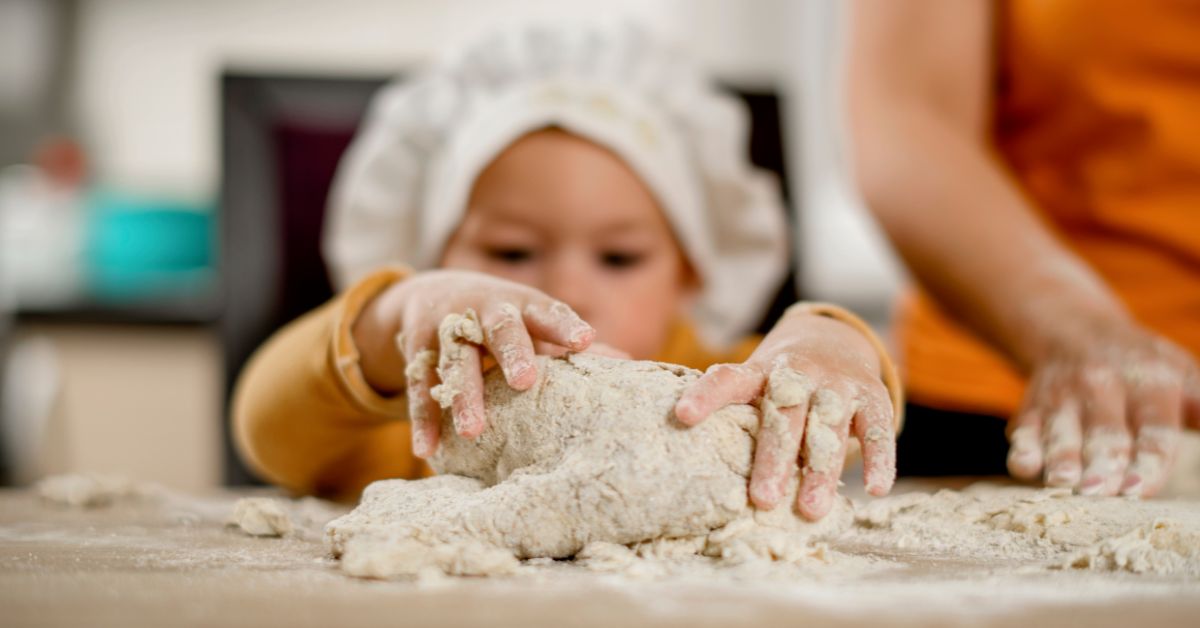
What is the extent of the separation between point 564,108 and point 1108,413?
0.70 m

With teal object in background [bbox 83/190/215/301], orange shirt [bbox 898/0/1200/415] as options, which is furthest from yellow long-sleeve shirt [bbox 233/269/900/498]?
teal object in background [bbox 83/190/215/301]

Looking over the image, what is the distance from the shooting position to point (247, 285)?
4.82 feet

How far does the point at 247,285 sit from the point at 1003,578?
1.23 metres

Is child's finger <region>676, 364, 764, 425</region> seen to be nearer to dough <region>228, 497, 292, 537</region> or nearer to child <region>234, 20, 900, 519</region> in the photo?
child <region>234, 20, 900, 519</region>

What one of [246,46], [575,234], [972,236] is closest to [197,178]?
[246,46]

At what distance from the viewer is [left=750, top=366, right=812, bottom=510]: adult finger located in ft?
1.77

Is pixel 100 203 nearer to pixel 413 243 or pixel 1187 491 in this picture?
pixel 413 243

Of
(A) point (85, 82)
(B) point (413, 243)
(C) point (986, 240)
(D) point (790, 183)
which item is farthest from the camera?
(A) point (85, 82)

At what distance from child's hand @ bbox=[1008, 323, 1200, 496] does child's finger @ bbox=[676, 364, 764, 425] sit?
0.32 m

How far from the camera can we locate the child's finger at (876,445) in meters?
0.58

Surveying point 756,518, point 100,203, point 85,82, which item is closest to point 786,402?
point 756,518

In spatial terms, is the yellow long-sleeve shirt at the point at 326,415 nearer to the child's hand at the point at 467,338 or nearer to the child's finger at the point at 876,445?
the child's hand at the point at 467,338

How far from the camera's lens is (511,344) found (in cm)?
60

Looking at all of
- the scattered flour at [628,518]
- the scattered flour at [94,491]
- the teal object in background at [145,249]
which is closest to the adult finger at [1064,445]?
the scattered flour at [628,518]
